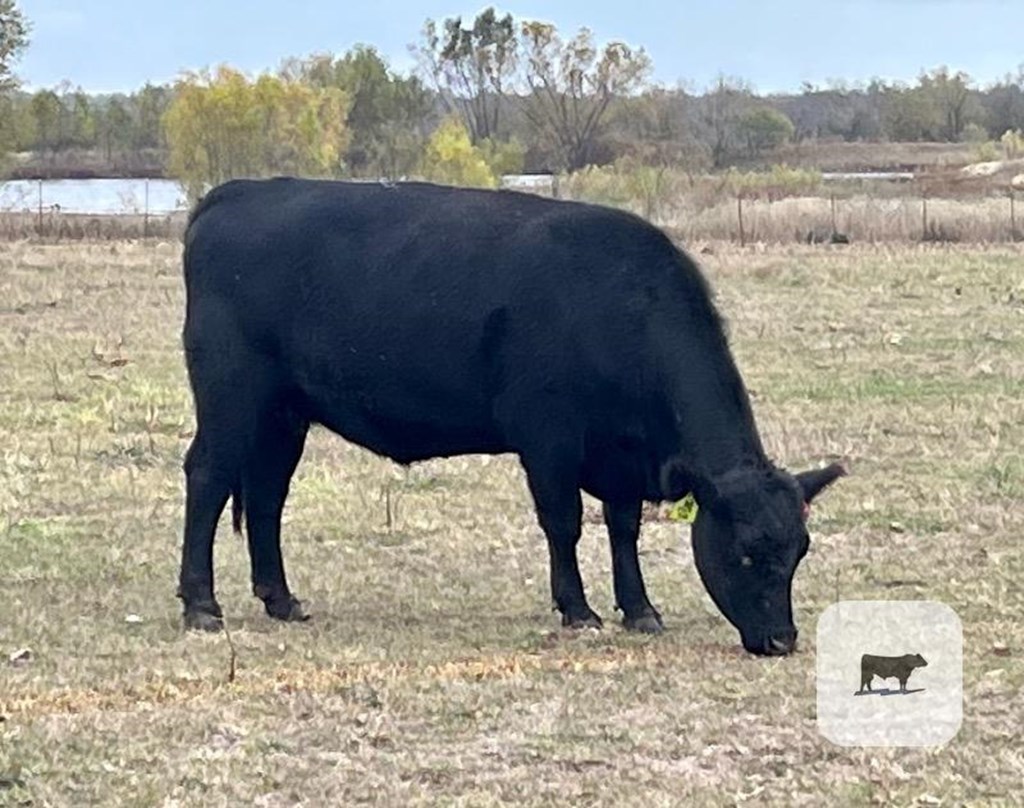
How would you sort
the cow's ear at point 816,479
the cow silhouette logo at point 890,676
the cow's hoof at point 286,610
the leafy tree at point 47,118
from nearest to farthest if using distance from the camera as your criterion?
the cow silhouette logo at point 890,676, the cow's ear at point 816,479, the cow's hoof at point 286,610, the leafy tree at point 47,118

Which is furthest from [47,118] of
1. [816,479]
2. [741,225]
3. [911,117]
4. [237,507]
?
[816,479]

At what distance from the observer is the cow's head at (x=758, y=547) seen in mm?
8172

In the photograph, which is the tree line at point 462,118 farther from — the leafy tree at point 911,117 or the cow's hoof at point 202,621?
the cow's hoof at point 202,621

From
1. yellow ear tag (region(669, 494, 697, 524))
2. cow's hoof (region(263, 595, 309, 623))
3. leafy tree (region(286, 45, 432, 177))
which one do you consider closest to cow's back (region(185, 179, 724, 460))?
yellow ear tag (region(669, 494, 697, 524))

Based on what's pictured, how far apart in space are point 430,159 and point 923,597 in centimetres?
4768

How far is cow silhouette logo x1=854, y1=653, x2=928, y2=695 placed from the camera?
23.9 feet

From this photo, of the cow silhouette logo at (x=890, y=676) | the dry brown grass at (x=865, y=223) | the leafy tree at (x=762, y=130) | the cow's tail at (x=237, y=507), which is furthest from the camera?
the leafy tree at (x=762, y=130)

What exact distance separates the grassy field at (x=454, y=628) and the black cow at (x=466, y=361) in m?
0.56

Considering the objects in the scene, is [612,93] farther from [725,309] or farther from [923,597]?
[923,597]

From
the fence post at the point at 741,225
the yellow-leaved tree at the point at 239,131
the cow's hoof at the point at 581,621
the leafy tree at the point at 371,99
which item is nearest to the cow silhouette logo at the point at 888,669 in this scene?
the cow's hoof at the point at 581,621

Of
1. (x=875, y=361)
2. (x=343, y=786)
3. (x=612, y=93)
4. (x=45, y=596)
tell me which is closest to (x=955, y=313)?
(x=875, y=361)

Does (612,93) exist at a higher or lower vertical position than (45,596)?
higher

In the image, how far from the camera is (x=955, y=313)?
2227 cm

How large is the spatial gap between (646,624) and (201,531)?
211cm
